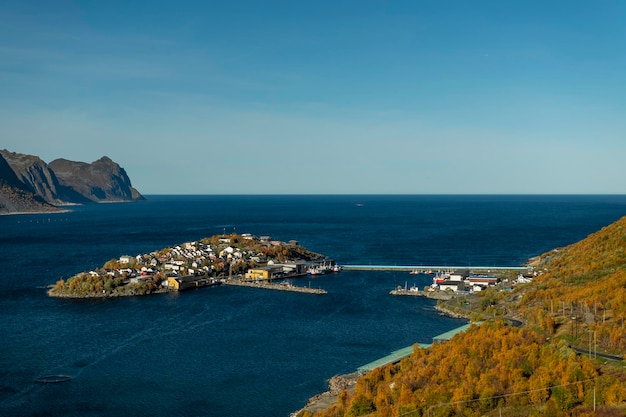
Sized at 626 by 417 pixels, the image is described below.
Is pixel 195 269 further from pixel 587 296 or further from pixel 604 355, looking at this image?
pixel 604 355

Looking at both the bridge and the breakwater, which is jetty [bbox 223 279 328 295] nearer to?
the breakwater

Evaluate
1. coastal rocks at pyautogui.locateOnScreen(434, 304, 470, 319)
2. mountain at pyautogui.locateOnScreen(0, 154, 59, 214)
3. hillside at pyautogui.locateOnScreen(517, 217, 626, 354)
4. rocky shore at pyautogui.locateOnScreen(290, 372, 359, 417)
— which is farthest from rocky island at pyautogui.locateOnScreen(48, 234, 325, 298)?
mountain at pyautogui.locateOnScreen(0, 154, 59, 214)

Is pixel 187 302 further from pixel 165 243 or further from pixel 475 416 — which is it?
pixel 165 243

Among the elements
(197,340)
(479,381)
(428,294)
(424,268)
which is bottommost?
(197,340)

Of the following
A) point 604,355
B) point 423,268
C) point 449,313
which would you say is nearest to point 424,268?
point 423,268

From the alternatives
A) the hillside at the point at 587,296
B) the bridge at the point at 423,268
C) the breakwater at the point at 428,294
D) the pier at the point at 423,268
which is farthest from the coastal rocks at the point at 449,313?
the bridge at the point at 423,268

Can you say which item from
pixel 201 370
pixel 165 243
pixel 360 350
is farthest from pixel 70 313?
pixel 165 243

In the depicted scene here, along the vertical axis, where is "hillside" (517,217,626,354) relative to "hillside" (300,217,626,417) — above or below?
above
